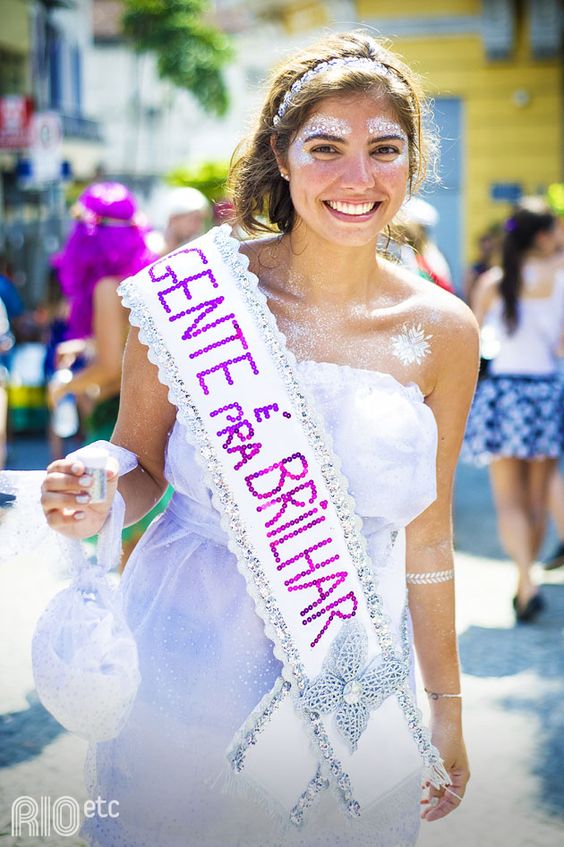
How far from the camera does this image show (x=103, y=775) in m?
1.85

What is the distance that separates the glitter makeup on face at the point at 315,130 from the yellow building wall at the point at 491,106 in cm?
1359

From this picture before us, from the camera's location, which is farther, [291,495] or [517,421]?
[517,421]

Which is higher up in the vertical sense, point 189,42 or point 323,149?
point 323,149

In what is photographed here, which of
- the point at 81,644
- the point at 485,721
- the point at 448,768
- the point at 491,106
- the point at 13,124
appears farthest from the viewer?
the point at 491,106

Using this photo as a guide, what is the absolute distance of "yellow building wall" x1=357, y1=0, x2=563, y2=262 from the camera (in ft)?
48.8

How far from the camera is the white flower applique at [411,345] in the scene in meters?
1.93

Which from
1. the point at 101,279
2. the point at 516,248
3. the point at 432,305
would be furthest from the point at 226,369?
the point at 516,248

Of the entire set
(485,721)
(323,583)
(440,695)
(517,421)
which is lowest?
(485,721)

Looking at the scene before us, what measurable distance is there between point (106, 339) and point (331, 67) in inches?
88.3

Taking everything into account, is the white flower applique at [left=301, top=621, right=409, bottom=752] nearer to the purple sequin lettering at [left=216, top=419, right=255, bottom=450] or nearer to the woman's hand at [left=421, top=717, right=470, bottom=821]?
the woman's hand at [left=421, top=717, right=470, bottom=821]

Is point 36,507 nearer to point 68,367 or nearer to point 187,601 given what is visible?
point 187,601

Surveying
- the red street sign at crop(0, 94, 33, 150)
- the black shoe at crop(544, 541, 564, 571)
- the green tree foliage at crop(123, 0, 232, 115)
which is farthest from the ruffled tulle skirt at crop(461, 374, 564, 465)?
the green tree foliage at crop(123, 0, 232, 115)

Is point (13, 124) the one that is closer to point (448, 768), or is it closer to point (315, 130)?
point (315, 130)

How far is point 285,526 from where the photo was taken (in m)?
1.92
